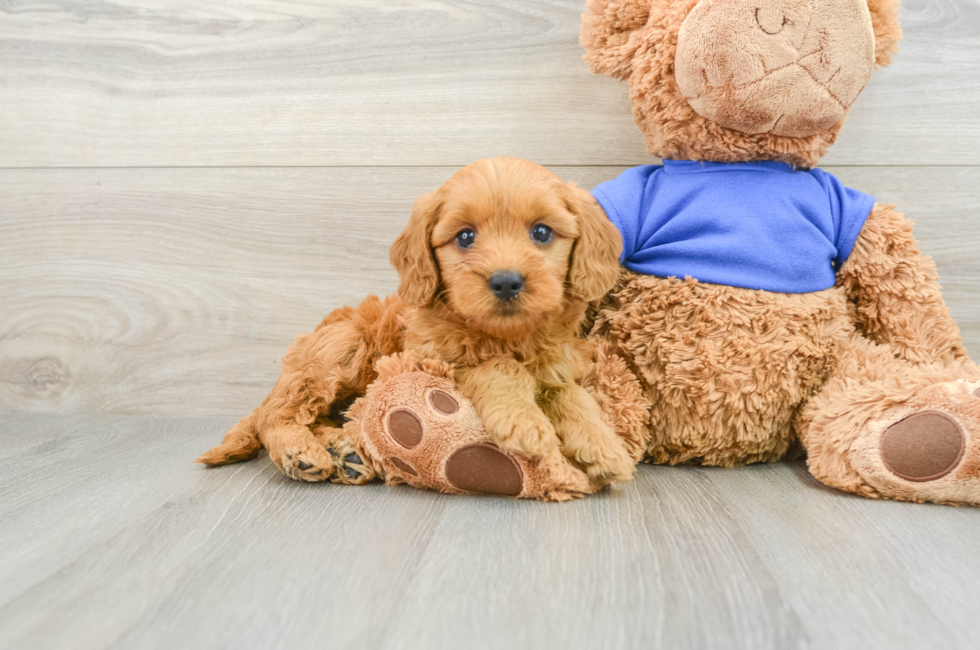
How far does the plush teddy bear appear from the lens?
3.39 feet

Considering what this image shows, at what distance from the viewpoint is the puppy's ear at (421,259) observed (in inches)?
40.9

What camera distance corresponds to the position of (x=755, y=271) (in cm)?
112

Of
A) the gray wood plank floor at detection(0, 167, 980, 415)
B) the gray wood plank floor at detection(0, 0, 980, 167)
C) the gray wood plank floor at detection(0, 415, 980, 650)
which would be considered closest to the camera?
the gray wood plank floor at detection(0, 415, 980, 650)

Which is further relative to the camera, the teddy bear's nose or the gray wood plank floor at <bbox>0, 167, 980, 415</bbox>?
the gray wood plank floor at <bbox>0, 167, 980, 415</bbox>

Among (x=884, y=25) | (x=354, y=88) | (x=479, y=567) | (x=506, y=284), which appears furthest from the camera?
(x=354, y=88)

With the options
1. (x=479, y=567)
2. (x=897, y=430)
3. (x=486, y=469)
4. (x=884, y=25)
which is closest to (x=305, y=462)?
(x=486, y=469)

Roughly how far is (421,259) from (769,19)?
663 millimetres

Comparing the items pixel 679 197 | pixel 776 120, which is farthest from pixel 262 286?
pixel 776 120

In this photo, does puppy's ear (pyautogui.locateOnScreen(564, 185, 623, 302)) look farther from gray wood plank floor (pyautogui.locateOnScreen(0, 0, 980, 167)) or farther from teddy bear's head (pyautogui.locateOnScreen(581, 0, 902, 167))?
gray wood plank floor (pyautogui.locateOnScreen(0, 0, 980, 167))

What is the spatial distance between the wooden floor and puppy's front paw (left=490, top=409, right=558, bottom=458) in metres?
0.10

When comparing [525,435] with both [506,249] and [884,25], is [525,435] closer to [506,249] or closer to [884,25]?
[506,249]

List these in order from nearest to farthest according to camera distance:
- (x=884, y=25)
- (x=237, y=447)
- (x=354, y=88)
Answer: (x=884, y=25)
(x=237, y=447)
(x=354, y=88)

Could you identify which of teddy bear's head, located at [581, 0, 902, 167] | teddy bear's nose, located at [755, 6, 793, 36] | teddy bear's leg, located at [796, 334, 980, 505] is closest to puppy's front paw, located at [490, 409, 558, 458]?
teddy bear's leg, located at [796, 334, 980, 505]

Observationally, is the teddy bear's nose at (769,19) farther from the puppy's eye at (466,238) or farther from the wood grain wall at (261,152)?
the puppy's eye at (466,238)
